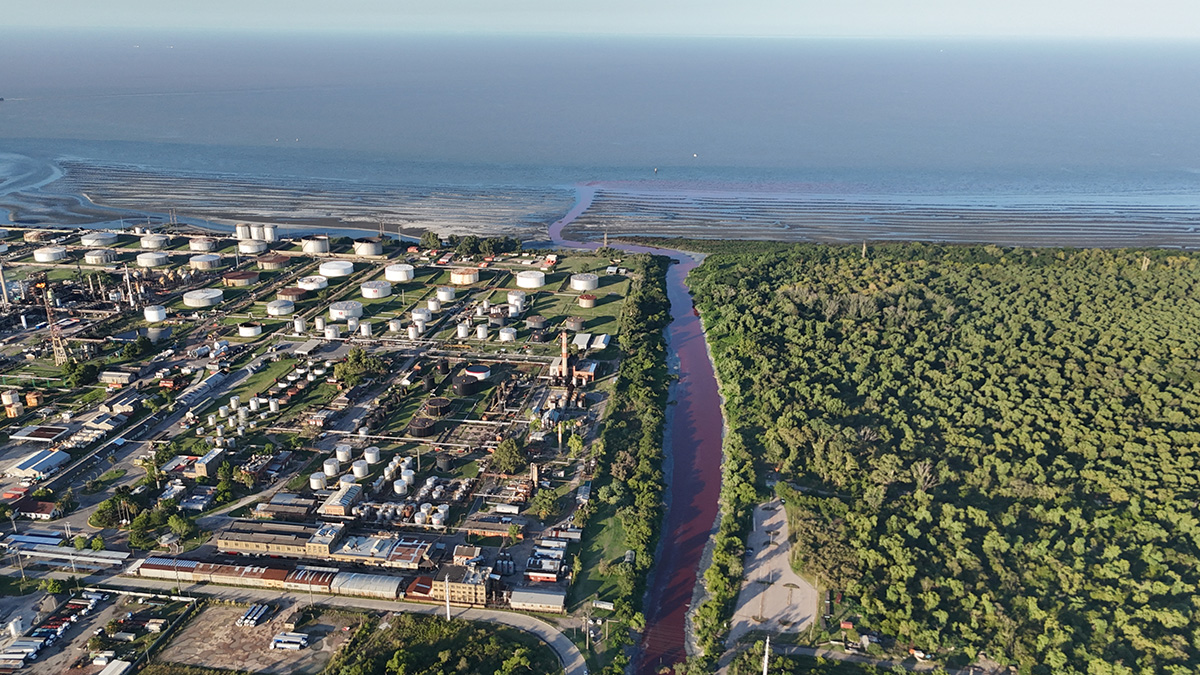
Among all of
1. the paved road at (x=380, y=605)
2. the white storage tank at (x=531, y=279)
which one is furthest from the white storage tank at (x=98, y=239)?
the paved road at (x=380, y=605)

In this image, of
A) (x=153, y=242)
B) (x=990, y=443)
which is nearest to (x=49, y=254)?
(x=153, y=242)

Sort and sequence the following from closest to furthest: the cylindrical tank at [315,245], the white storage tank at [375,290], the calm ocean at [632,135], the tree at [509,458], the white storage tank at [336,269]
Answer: the tree at [509,458] → the white storage tank at [375,290] → the white storage tank at [336,269] → the cylindrical tank at [315,245] → the calm ocean at [632,135]

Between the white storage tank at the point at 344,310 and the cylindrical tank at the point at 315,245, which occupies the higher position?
the cylindrical tank at the point at 315,245

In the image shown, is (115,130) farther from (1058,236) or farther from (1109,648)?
(1109,648)

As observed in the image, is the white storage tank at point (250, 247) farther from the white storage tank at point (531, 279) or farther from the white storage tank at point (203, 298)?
the white storage tank at point (531, 279)

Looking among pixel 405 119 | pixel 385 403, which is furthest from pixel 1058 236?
pixel 405 119

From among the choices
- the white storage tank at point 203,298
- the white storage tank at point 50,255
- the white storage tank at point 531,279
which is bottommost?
the white storage tank at point 203,298

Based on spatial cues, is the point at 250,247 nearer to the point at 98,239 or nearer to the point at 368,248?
the point at 368,248
